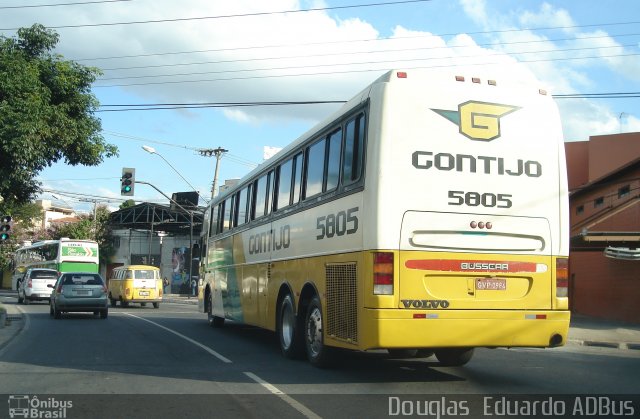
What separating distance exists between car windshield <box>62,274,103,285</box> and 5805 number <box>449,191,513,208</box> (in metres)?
16.5

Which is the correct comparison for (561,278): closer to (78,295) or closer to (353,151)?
(353,151)

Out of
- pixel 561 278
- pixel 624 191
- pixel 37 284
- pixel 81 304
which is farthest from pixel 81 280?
pixel 624 191

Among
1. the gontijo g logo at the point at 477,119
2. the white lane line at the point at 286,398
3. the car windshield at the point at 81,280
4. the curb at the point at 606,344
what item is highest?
the gontijo g logo at the point at 477,119

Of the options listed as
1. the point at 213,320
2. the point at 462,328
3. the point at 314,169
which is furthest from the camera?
the point at 213,320

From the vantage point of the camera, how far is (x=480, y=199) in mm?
8383

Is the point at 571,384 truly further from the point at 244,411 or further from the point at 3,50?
the point at 3,50

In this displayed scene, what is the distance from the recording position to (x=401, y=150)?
27.1 ft

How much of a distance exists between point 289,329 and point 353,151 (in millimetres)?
3701

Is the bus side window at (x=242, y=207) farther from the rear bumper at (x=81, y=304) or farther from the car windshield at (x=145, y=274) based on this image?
the car windshield at (x=145, y=274)

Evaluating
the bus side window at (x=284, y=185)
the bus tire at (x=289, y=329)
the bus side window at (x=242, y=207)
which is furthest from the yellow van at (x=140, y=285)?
the bus tire at (x=289, y=329)

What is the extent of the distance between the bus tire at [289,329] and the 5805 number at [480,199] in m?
3.58

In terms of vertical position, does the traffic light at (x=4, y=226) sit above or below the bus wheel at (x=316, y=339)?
above

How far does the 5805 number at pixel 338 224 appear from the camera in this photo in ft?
28.1

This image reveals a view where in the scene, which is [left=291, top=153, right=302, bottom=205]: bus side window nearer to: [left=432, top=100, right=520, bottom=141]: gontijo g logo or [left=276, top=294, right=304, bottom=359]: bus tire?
[left=276, top=294, right=304, bottom=359]: bus tire
